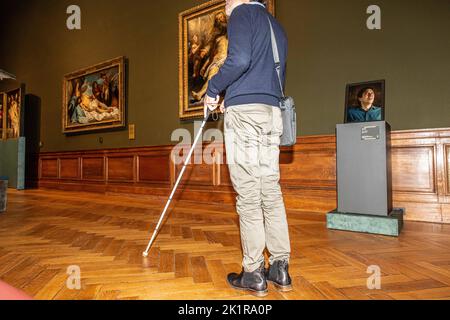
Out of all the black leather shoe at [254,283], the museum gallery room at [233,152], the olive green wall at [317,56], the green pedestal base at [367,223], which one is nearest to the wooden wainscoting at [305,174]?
the museum gallery room at [233,152]

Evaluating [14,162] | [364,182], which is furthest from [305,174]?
[14,162]

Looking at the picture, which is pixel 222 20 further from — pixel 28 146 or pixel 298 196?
pixel 28 146

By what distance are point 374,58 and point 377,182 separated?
1454 millimetres

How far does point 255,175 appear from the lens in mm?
1310

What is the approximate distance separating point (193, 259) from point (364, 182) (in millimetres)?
1654

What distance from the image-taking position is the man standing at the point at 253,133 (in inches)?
51.0

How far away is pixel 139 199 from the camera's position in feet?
15.9

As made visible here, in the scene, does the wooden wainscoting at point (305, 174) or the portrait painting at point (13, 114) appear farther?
the portrait painting at point (13, 114)

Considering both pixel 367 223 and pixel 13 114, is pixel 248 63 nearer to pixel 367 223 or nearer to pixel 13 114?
pixel 367 223

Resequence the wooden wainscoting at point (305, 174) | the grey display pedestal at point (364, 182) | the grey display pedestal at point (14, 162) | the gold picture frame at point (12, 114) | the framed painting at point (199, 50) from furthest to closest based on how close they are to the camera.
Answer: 1. the gold picture frame at point (12, 114)
2. the grey display pedestal at point (14, 162)
3. the framed painting at point (199, 50)
4. the wooden wainscoting at point (305, 174)
5. the grey display pedestal at point (364, 182)

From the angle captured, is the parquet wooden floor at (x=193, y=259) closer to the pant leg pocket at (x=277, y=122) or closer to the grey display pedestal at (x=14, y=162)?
the pant leg pocket at (x=277, y=122)
